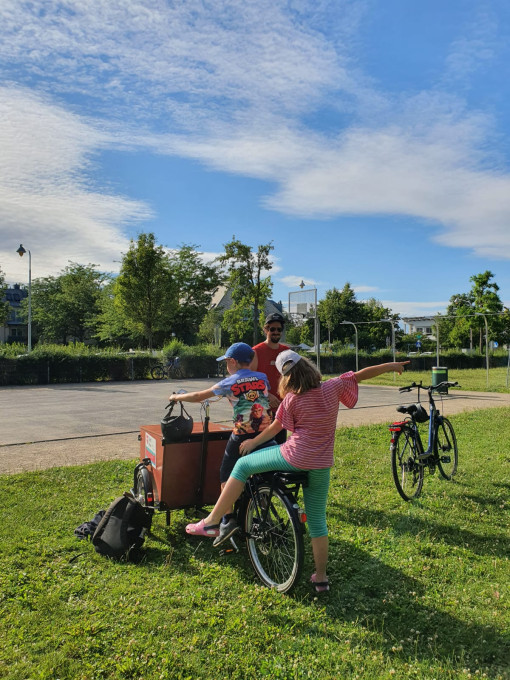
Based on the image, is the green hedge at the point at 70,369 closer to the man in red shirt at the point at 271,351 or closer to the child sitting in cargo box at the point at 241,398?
the man in red shirt at the point at 271,351

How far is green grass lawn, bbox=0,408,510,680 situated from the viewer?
2764mm

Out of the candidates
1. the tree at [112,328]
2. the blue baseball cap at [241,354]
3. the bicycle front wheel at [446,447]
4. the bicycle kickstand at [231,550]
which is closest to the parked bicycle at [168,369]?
the tree at [112,328]

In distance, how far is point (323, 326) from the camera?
59.4 m

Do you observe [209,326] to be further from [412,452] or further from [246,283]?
[412,452]

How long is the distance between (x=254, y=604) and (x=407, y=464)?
2.82 m

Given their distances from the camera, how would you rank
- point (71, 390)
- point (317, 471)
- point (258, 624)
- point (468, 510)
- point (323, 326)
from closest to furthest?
1. point (258, 624)
2. point (317, 471)
3. point (468, 510)
4. point (71, 390)
5. point (323, 326)

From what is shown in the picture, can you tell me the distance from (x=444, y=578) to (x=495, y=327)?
141ft

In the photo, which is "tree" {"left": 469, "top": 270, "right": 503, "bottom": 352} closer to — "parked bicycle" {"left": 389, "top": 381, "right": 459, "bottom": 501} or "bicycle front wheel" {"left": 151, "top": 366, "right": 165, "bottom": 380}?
"bicycle front wheel" {"left": 151, "top": 366, "right": 165, "bottom": 380}

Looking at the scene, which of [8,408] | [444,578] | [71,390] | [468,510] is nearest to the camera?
[444,578]

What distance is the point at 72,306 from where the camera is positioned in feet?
190

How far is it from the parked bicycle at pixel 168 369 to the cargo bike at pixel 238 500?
73.7 feet

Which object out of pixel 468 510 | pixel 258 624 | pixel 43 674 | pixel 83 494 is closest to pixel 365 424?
pixel 468 510

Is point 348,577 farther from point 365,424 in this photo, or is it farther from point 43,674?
point 365,424

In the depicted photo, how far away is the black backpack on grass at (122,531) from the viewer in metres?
3.98
